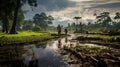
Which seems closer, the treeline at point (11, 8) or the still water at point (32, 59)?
the still water at point (32, 59)

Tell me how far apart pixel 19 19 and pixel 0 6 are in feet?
375

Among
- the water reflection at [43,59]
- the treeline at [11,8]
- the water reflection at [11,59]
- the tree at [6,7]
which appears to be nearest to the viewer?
the water reflection at [43,59]

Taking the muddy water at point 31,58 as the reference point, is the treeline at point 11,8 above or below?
above

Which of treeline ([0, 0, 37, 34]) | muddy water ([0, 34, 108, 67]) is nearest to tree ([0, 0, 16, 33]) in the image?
treeline ([0, 0, 37, 34])

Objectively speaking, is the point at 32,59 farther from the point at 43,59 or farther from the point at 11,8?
the point at 11,8

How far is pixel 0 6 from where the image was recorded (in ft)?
135

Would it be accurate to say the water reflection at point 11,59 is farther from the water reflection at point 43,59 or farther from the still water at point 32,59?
the water reflection at point 43,59

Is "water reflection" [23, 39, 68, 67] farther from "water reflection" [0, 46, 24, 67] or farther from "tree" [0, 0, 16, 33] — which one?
"tree" [0, 0, 16, 33]

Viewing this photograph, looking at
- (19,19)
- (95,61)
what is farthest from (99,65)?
(19,19)

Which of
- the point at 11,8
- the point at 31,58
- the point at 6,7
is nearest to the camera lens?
the point at 31,58

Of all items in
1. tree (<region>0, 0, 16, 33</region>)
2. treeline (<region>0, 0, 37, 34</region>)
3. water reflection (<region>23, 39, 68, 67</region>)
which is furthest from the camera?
treeline (<region>0, 0, 37, 34</region>)

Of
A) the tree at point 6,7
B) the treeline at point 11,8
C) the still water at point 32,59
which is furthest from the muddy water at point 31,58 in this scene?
the treeline at point 11,8

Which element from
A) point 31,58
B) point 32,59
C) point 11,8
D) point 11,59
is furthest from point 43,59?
point 11,8

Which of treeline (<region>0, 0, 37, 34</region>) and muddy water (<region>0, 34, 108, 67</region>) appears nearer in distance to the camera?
muddy water (<region>0, 34, 108, 67</region>)
